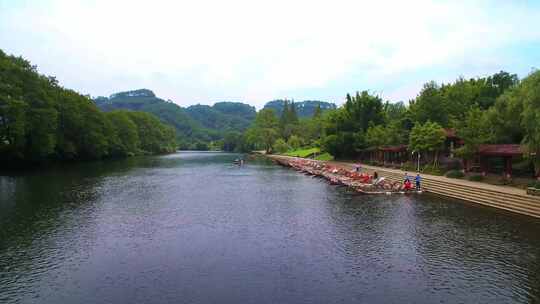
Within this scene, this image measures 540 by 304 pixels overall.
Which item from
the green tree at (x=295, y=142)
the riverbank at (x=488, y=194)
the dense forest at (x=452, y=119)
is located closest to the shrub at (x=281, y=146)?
the green tree at (x=295, y=142)

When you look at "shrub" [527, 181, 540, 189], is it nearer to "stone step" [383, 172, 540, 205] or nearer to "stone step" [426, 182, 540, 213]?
"stone step" [383, 172, 540, 205]

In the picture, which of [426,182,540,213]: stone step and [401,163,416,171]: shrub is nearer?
[426,182,540,213]: stone step

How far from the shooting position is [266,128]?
14575cm

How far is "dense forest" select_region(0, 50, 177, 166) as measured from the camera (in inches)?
2223

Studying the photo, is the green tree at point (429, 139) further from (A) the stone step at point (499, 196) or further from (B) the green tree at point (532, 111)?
(B) the green tree at point (532, 111)

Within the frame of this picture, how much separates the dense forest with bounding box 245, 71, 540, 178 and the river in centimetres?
937

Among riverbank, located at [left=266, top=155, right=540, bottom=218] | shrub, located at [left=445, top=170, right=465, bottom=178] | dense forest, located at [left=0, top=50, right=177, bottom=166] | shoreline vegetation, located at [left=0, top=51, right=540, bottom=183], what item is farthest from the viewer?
dense forest, located at [left=0, top=50, right=177, bottom=166]

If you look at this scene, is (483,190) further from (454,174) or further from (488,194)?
(454,174)

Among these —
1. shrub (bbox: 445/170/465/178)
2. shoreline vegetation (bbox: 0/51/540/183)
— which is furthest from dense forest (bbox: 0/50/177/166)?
shrub (bbox: 445/170/465/178)

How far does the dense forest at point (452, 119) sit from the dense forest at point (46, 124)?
174ft

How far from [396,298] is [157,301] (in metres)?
8.41

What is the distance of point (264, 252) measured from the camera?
61.1 ft

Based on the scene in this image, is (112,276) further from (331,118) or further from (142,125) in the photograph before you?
(142,125)

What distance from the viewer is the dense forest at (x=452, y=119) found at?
2884 centimetres
